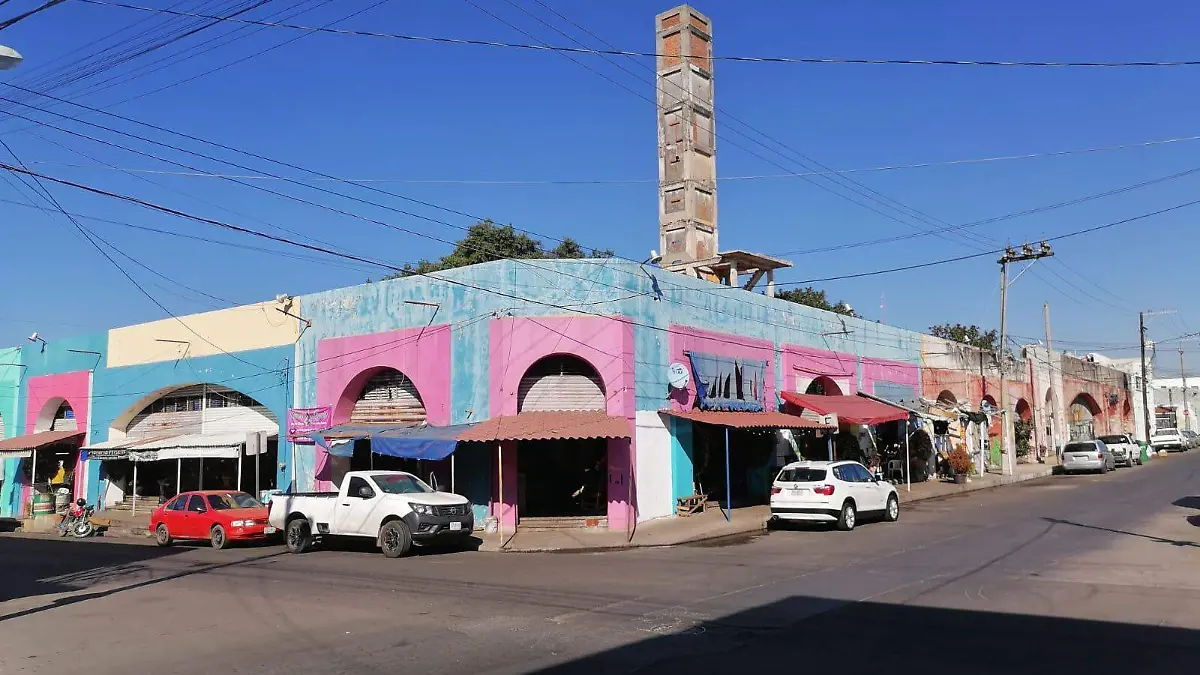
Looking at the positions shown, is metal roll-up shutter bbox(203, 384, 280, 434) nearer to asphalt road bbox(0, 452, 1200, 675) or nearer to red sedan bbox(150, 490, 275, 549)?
red sedan bbox(150, 490, 275, 549)

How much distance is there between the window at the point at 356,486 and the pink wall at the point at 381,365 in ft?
13.4

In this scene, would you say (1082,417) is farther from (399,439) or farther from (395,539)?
(395,539)

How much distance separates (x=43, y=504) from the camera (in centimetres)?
3284

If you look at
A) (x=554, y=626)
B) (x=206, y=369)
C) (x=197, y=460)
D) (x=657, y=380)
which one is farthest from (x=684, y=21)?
(x=554, y=626)

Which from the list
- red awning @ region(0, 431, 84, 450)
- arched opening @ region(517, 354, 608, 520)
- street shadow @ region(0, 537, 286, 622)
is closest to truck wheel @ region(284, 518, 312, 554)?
street shadow @ region(0, 537, 286, 622)

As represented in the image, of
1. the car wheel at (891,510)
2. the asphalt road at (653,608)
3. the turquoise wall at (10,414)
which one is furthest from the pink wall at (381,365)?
the turquoise wall at (10,414)

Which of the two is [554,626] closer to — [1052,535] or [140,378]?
[1052,535]

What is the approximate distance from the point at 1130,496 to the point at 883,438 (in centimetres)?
985

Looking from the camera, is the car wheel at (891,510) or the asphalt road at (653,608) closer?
the asphalt road at (653,608)

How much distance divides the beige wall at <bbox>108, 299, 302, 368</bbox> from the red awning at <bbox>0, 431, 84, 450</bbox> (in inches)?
126

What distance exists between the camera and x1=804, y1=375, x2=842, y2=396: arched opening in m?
32.4

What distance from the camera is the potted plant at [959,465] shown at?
36.7 meters

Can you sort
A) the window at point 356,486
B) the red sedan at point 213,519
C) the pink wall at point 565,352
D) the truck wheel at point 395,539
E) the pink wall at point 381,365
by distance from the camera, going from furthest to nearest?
the pink wall at point 381,365
the pink wall at point 565,352
the red sedan at point 213,519
the window at point 356,486
the truck wheel at point 395,539

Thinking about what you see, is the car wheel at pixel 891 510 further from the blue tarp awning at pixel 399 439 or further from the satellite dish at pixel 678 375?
the blue tarp awning at pixel 399 439
